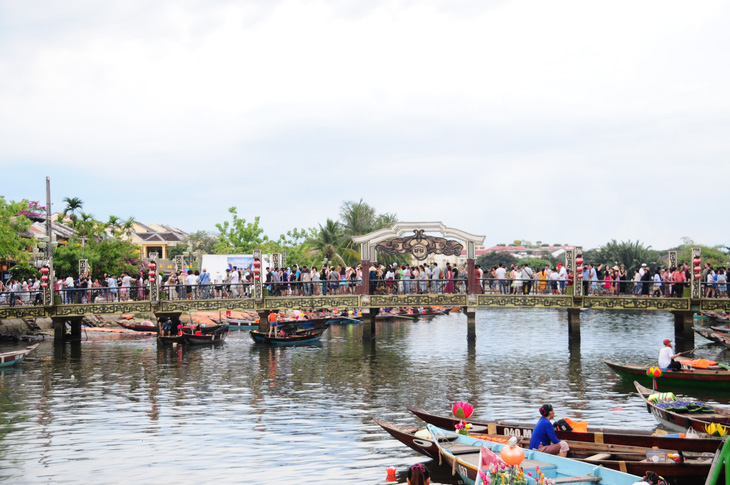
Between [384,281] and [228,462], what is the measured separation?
21.8 metres

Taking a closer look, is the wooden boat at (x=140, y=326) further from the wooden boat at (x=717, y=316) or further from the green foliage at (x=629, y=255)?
the green foliage at (x=629, y=255)

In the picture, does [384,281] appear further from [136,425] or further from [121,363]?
[136,425]

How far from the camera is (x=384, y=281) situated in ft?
131

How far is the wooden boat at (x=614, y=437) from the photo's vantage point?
1609cm

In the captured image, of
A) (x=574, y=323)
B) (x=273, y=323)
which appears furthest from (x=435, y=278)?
(x=273, y=323)

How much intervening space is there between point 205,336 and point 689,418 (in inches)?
1218

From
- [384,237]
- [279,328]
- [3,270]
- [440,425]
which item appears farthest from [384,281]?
[3,270]

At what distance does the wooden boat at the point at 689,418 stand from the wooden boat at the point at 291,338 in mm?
25530

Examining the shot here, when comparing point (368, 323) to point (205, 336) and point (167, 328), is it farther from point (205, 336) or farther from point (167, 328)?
point (167, 328)

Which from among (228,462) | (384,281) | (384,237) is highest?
(384,237)

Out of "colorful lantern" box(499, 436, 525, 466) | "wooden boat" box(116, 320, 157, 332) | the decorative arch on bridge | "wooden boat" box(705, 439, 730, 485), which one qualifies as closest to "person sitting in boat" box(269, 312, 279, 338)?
the decorative arch on bridge

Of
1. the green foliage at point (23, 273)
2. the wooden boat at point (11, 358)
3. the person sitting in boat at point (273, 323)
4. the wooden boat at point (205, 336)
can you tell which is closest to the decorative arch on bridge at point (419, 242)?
the person sitting in boat at point (273, 323)

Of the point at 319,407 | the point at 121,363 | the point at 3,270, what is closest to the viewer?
the point at 319,407

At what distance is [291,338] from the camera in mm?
42906
